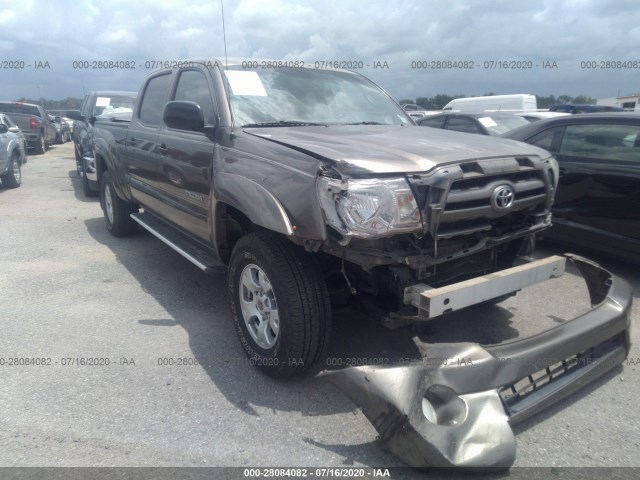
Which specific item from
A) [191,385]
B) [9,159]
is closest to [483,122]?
[191,385]

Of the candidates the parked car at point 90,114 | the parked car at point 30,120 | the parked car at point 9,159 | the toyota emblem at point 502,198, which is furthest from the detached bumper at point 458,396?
the parked car at point 30,120

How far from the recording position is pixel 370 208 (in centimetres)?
265

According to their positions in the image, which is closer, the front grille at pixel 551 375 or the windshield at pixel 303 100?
the front grille at pixel 551 375

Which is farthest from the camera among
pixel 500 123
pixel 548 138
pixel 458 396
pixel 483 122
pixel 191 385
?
pixel 500 123

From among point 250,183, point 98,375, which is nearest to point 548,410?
point 250,183

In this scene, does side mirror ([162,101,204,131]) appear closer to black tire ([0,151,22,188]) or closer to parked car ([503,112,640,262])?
parked car ([503,112,640,262])

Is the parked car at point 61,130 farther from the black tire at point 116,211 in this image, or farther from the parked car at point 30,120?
the black tire at point 116,211

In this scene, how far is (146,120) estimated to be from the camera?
17.9 feet

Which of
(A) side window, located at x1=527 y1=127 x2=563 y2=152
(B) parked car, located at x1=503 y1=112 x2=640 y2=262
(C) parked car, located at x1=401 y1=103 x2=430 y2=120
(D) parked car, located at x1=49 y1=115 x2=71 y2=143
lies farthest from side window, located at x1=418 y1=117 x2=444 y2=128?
(D) parked car, located at x1=49 y1=115 x2=71 y2=143

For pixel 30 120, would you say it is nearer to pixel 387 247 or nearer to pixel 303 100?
pixel 303 100

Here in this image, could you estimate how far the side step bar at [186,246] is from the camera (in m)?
3.97

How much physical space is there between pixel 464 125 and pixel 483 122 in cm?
49

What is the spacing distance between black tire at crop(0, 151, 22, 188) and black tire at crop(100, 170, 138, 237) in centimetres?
556

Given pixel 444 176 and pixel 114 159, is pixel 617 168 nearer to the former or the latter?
pixel 444 176
